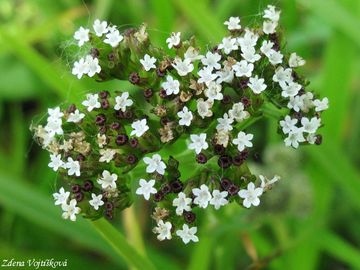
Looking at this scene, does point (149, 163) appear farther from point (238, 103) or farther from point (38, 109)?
point (38, 109)

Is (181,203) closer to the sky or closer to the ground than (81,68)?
closer to the ground

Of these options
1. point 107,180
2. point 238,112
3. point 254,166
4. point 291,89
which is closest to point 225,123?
point 238,112

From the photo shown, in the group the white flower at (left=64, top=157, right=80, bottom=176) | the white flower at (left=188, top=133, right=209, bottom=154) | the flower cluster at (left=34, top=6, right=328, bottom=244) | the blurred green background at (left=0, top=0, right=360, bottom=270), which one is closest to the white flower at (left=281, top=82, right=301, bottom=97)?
the flower cluster at (left=34, top=6, right=328, bottom=244)

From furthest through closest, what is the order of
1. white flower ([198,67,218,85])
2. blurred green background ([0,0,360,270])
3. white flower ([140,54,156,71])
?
blurred green background ([0,0,360,270]), white flower ([140,54,156,71]), white flower ([198,67,218,85])

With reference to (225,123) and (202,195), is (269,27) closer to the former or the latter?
(225,123)

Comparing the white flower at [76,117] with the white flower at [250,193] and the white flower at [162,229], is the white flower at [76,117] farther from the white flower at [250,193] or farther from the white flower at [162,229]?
the white flower at [250,193]

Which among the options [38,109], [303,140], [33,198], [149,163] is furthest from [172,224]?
[38,109]

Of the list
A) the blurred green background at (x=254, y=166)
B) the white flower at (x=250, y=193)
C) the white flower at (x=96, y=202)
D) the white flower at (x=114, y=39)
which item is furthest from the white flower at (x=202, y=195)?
the blurred green background at (x=254, y=166)

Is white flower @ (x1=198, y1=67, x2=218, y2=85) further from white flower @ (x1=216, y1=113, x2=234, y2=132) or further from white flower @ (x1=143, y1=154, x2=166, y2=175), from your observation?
white flower @ (x1=143, y1=154, x2=166, y2=175)
